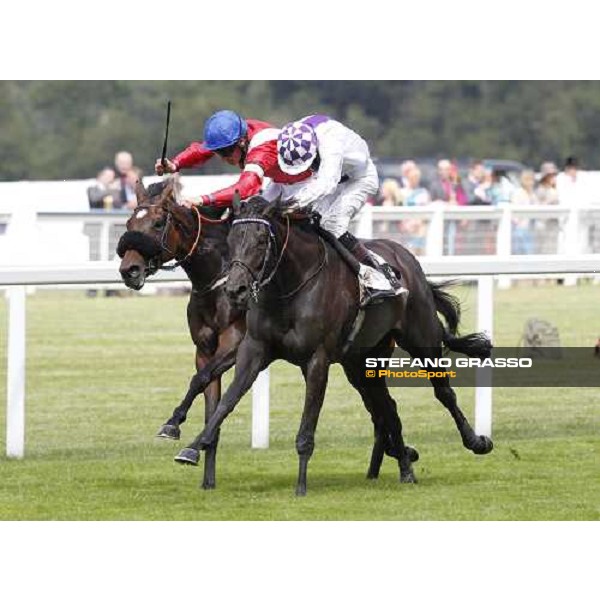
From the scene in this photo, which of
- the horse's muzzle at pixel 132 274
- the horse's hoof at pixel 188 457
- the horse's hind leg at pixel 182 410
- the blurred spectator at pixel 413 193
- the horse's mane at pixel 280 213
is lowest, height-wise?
the horse's hoof at pixel 188 457

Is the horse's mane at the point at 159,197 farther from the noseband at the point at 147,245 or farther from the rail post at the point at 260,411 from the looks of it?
the rail post at the point at 260,411

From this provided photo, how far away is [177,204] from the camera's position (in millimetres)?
9242

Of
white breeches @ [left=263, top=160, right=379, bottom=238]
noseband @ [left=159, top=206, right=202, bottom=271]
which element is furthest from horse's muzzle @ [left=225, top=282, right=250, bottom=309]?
white breeches @ [left=263, top=160, right=379, bottom=238]

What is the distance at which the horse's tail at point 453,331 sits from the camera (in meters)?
9.95

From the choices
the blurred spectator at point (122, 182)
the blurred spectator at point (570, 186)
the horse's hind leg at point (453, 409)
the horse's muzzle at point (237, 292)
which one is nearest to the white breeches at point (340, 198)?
the horse's hind leg at point (453, 409)

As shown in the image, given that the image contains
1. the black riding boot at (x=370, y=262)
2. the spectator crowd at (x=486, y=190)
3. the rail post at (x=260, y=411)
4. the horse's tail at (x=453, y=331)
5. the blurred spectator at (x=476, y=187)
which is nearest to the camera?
the black riding boot at (x=370, y=262)

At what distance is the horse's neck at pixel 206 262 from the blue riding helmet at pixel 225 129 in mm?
484

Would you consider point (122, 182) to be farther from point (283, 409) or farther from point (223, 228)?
point (223, 228)

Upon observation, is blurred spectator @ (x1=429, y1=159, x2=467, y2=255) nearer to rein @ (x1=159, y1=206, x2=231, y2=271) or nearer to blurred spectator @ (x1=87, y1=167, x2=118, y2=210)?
blurred spectator @ (x1=87, y1=167, x2=118, y2=210)

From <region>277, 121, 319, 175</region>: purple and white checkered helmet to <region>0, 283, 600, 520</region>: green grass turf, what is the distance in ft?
5.22

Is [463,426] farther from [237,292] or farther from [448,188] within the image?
[448,188]

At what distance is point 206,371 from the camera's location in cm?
902

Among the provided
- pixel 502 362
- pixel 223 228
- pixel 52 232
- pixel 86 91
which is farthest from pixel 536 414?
pixel 86 91

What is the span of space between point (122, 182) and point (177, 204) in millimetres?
12032
